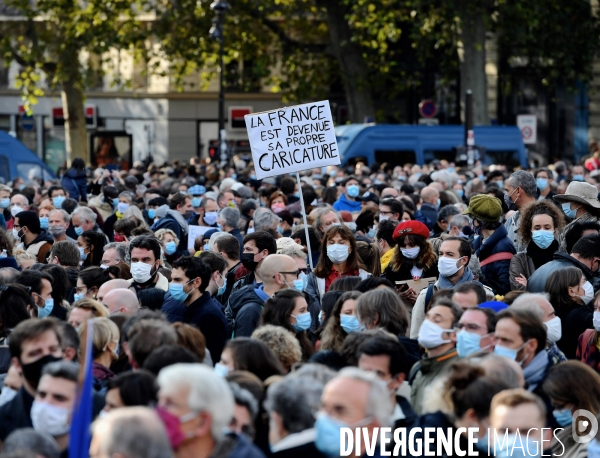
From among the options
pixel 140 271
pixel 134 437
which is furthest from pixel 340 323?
pixel 134 437

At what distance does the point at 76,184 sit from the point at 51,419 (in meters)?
14.2

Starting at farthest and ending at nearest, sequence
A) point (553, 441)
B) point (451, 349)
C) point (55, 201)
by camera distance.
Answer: point (55, 201), point (451, 349), point (553, 441)

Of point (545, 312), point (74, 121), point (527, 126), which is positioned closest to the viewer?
point (545, 312)

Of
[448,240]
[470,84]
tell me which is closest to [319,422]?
[448,240]

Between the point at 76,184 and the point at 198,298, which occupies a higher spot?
the point at 198,298

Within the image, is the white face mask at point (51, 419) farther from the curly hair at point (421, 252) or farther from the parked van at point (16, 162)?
the parked van at point (16, 162)

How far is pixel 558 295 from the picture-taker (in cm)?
830

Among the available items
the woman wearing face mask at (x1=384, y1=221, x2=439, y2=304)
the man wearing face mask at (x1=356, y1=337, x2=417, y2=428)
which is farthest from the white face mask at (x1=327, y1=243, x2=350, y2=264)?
the man wearing face mask at (x1=356, y1=337, x2=417, y2=428)

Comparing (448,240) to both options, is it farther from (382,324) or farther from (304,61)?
(304,61)

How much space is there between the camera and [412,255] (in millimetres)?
10000

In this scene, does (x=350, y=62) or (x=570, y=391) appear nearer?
(x=570, y=391)

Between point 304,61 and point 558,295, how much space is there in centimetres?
3073

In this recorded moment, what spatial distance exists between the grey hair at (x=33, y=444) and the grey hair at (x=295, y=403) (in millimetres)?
896

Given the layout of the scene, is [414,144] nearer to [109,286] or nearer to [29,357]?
[109,286]
